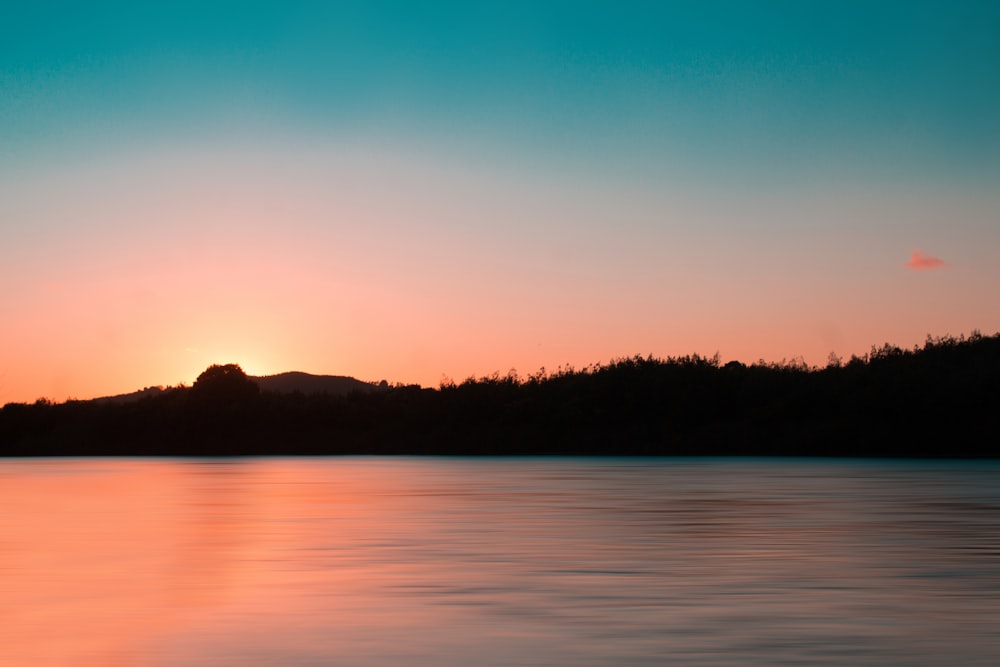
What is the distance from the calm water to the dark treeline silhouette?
76.1 m

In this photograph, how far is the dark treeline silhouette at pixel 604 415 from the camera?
330ft

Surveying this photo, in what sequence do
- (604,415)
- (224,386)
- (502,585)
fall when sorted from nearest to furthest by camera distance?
(502,585), (604,415), (224,386)

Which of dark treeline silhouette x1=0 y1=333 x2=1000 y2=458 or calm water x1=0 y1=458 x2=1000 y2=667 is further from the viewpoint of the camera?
dark treeline silhouette x1=0 y1=333 x2=1000 y2=458

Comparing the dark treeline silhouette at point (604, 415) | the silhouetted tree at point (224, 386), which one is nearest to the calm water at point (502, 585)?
the dark treeline silhouette at point (604, 415)

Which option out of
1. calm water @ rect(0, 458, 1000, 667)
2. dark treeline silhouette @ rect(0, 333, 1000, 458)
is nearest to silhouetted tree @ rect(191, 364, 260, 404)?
dark treeline silhouette @ rect(0, 333, 1000, 458)

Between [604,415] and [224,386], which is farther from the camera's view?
[224,386]

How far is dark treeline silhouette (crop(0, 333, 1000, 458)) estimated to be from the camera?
10069 cm

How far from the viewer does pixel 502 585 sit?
1390cm

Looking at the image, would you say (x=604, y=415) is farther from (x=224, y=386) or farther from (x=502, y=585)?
(x=502, y=585)

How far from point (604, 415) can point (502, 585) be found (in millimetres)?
101586

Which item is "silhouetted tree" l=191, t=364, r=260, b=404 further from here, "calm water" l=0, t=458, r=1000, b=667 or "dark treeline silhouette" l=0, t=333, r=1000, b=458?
"calm water" l=0, t=458, r=1000, b=667

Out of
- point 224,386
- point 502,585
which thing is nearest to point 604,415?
point 224,386

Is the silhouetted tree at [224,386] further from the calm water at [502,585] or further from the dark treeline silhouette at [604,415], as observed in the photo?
the calm water at [502,585]

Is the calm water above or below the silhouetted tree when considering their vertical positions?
below
